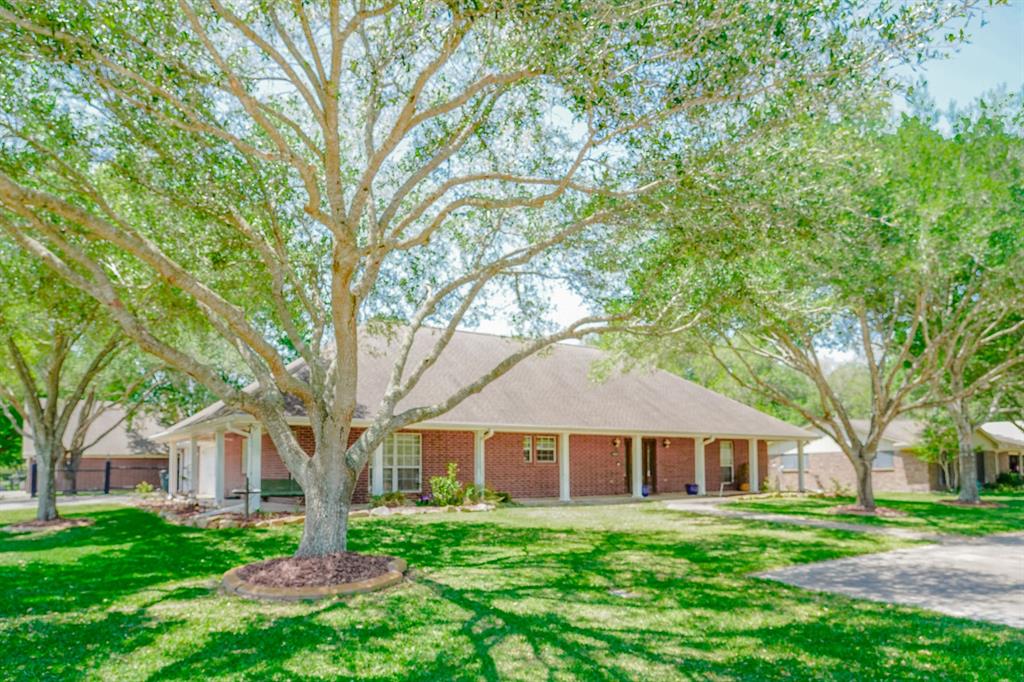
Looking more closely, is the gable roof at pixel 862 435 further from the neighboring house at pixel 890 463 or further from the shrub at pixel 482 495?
the shrub at pixel 482 495

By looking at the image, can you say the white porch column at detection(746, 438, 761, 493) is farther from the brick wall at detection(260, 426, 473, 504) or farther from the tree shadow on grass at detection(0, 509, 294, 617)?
the tree shadow on grass at detection(0, 509, 294, 617)

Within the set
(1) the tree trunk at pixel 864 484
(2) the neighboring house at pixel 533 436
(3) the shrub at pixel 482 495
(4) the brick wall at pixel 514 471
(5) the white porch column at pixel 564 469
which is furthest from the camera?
(5) the white porch column at pixel 564 469

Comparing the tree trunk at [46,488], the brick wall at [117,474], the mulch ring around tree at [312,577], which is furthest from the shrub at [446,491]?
the brick wall at [117,474]

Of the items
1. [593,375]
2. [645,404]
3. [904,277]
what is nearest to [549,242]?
[904,277]

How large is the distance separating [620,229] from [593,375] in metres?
10.8

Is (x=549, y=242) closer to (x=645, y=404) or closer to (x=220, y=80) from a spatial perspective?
(x=220, y=80)

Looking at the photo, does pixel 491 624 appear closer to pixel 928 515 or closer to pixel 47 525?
pixel 47 525

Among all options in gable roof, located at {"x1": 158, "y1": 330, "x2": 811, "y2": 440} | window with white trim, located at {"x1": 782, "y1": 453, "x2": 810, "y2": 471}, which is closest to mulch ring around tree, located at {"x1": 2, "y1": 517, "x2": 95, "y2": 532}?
gable roof, located at {"x1": 158, "y1": 330, "x2": 811, "y2": 440}

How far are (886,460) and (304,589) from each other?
36626 millimetres

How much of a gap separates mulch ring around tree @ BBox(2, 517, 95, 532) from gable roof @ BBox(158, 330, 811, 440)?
379 cm

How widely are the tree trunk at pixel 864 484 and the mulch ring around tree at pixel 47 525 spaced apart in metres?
20.1

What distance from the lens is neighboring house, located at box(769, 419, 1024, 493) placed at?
3572cm

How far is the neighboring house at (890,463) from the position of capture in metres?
35.7

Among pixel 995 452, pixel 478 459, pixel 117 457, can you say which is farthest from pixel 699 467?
pixel 117 457
